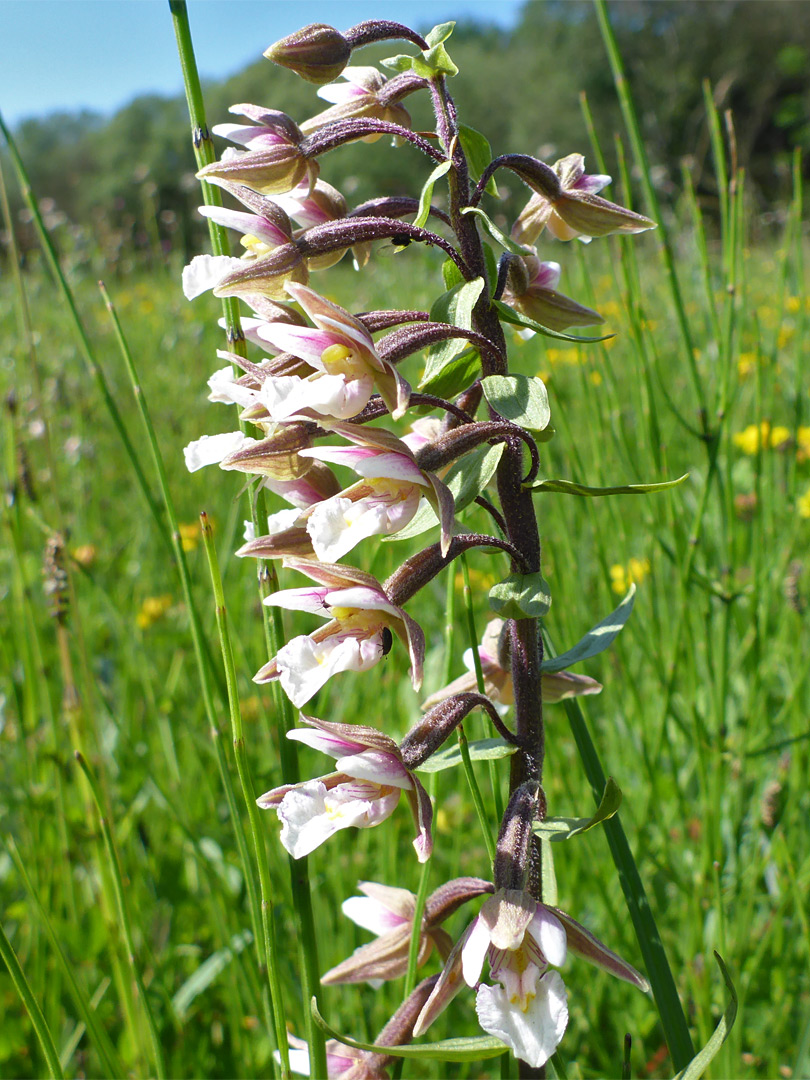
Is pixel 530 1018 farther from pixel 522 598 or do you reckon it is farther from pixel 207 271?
pixel 207 271

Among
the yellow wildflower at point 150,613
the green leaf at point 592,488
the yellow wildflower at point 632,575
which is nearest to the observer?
the green leaf at point 592,488

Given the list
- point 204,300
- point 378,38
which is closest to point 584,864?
point 378,38

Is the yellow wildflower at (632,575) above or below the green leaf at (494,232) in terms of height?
below

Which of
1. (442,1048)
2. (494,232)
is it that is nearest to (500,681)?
(442,1048)

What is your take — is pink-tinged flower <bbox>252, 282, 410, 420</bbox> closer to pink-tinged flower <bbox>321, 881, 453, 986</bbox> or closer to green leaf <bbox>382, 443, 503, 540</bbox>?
green leaf <bbox>382, 443, 503, 540</bbox>

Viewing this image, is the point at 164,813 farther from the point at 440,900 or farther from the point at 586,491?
the point at 586,491

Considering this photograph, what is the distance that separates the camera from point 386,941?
0.88 metres

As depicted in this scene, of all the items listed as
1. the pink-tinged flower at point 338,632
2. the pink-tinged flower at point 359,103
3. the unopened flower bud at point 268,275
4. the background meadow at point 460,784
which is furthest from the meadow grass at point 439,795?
the pink-tinged flower at point 359,103

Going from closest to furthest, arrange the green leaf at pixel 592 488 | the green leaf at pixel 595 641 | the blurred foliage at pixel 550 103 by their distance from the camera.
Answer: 1. the green leaf at pixel 592 488
2. the green leaf at pixel 595 641
3. the blurred foliage at pixel 550 103

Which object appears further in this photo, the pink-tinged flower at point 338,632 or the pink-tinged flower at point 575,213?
the pink-tinged flower at point 575,213

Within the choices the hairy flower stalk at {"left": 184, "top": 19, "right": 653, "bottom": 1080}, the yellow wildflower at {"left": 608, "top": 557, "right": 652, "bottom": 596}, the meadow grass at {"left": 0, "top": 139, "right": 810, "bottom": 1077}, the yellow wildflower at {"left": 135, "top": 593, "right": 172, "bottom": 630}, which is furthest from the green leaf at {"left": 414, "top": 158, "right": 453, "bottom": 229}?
the yellow wildflower at {"left": 135, "top": 593, "right": 172, "bottom": 630}

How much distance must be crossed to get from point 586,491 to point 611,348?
135 inches

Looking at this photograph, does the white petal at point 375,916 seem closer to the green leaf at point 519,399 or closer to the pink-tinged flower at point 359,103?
the green leaf at point 519,399

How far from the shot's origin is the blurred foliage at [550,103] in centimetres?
1350
